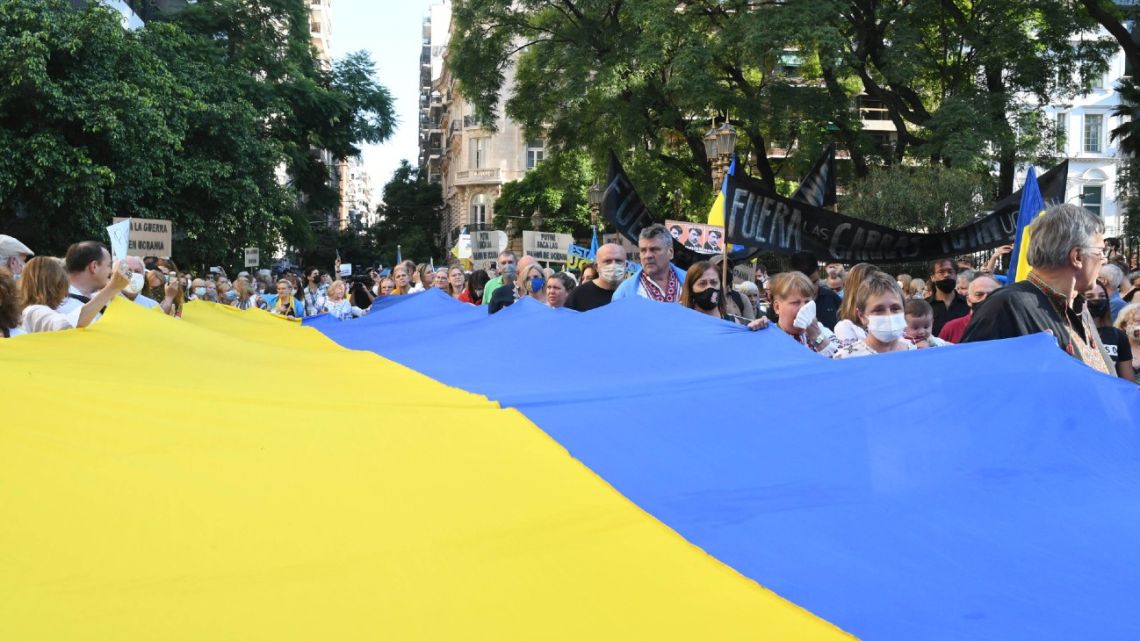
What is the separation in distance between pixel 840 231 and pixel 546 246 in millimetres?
11822

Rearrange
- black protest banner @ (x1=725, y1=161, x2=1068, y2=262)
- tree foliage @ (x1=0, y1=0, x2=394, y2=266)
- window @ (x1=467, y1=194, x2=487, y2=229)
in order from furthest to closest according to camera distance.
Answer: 1. window @ (x1=467, y1=194, x2=487, y2=229)
2. tree foliage @ (x1=0, y1=0, x2=394, y2=266)
3. black protest banner @ (x1=725, y1=161, x2=1068, y2=262)

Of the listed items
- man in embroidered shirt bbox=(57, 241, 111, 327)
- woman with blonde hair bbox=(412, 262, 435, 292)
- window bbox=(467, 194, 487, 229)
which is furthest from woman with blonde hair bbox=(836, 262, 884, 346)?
window bbox=(467, 194, 487, 229)

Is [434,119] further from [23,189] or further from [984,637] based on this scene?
[984,637]

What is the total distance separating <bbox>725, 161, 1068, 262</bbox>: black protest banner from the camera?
974 centimetres

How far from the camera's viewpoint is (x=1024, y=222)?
8078 millimetres

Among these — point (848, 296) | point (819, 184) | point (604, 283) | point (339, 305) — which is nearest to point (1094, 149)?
point (819, 184)

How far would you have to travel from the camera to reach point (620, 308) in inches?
290

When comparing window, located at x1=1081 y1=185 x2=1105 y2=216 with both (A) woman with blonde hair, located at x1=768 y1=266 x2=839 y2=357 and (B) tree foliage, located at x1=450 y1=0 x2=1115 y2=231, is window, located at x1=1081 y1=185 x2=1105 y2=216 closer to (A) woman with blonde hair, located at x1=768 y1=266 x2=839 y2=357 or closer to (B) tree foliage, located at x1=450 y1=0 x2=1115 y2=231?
(B) tree foliage, located at x1=450 y1=0 x2=1115 y2=231

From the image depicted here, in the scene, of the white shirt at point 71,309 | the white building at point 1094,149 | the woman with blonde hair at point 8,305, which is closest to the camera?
the woman with blonde hair at point 8,305

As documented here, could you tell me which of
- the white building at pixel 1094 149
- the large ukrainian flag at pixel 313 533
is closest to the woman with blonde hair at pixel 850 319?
the large ukrainian flag at pixel 313 533

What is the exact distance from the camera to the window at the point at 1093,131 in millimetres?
64375

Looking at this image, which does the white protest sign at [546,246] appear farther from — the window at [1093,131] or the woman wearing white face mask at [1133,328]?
the window at [1093,131]

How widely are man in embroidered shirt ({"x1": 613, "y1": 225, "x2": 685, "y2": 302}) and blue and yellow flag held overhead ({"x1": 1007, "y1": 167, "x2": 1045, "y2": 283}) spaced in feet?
6.90

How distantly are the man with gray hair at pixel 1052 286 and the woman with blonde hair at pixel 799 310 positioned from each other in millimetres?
1797
